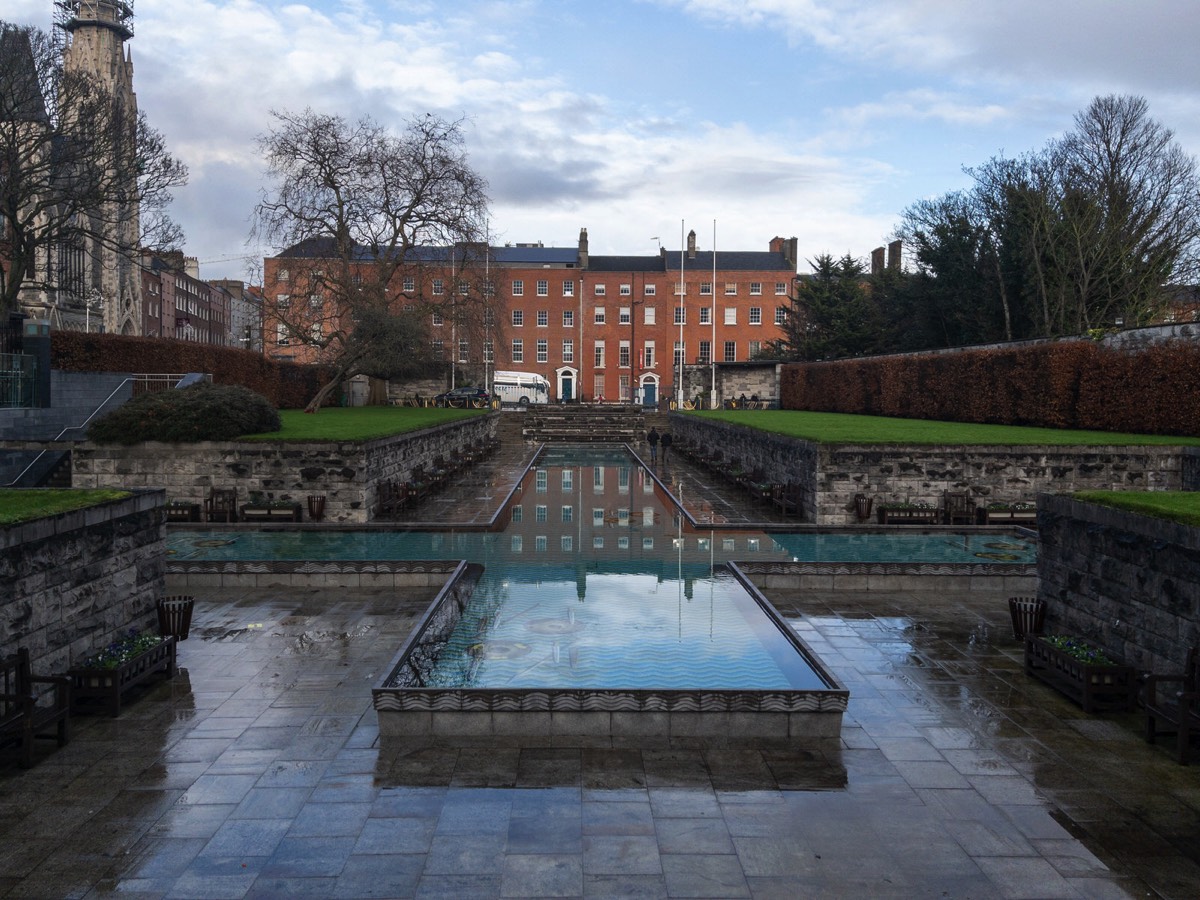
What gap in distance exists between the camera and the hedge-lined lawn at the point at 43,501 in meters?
7.62

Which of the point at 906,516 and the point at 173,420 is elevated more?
the point at 173,420

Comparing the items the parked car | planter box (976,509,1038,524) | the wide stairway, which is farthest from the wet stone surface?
the parked car

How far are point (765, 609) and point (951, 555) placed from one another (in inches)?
232

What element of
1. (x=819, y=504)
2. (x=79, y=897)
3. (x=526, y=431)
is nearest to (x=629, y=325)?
(x=526, y=431)

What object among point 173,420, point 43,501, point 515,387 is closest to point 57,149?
point 173,420

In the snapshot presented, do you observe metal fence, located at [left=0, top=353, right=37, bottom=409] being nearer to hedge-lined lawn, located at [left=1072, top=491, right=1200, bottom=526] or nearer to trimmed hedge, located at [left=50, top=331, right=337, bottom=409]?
trimmed hedge, located at [left=50, top=331, right=337, bottom=409]

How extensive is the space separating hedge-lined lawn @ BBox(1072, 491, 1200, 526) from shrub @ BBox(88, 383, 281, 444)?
1645cm

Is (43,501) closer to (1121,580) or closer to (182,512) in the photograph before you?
(1121,580)

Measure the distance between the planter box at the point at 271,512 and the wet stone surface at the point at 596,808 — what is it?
10373mm

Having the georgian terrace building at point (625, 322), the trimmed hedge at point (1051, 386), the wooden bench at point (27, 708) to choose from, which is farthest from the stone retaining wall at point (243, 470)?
the georgian terrace building at point (625, 322)

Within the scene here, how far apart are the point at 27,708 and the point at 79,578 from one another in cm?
182

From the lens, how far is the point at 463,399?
56000mm

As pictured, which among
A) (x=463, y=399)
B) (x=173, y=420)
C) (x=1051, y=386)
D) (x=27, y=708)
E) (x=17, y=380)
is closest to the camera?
(x=27, y=708)

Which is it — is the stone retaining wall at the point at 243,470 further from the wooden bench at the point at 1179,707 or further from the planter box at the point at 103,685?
the wooden bench at the point at 1179,707
